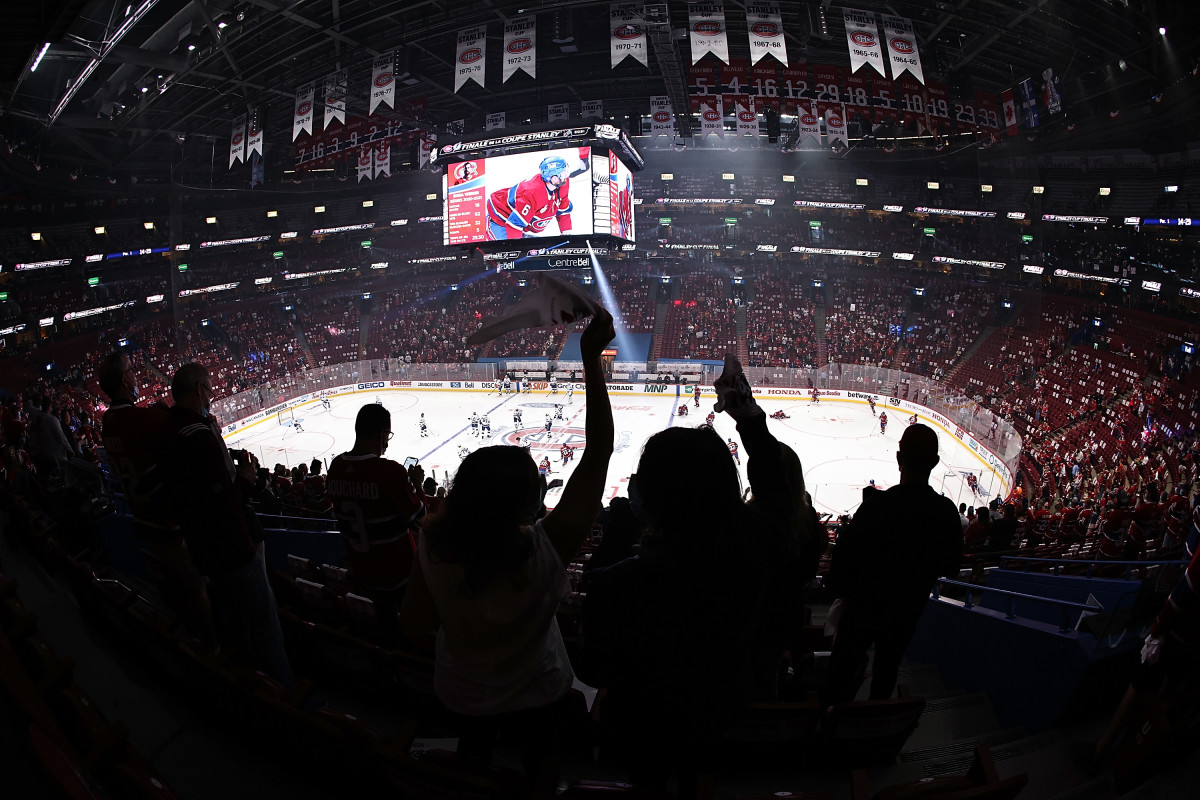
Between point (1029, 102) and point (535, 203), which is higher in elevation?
point (1029, 102)

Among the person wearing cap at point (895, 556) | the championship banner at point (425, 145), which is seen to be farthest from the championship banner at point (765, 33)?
the championship banner at point (425, 145)

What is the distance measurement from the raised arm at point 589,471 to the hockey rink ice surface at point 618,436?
15.7 meters

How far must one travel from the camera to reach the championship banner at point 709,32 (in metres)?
13.9

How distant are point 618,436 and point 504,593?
75.7 feet

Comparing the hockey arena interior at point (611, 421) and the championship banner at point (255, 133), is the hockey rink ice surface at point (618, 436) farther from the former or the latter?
the championship banner at point (255, 133)

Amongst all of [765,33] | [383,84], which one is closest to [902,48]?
[765,33]

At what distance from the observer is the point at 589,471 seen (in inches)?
82.9

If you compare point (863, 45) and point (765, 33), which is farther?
point (765, 33)

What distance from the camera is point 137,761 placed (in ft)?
6.66

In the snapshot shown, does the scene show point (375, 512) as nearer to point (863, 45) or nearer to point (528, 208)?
point (863, 45)

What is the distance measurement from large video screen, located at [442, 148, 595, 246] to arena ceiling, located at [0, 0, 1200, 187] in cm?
364

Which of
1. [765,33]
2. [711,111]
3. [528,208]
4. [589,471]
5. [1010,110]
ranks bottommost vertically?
[589,471]

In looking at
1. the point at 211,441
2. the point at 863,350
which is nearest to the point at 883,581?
the point at 211,441

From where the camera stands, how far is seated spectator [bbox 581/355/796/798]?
1.53 m
